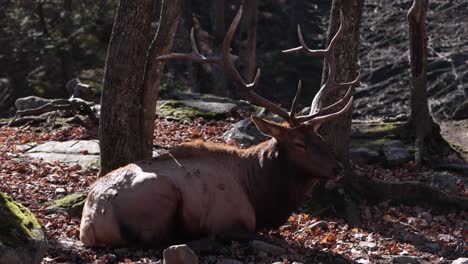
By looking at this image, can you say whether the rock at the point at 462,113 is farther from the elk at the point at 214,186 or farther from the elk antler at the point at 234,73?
the elk antler at the point at 234,73

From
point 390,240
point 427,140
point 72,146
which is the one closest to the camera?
point 390,240

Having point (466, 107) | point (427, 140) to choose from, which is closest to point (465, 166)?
point (427, 140)

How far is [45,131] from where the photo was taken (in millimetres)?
16016

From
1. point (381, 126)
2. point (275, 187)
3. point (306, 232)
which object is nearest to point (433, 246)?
point (306, 232)

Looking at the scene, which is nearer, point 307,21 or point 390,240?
point 390,240

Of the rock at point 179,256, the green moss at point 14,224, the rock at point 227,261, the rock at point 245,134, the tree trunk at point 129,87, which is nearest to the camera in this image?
the green moss at point 14,224

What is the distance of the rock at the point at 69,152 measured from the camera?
43.4ft

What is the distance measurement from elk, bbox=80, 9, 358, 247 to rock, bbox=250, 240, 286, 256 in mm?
436

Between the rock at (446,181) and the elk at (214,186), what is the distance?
450 centimetres

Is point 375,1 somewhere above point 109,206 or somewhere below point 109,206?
Result: above

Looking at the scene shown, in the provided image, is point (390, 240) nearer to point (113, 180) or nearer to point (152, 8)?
point (113, 180)

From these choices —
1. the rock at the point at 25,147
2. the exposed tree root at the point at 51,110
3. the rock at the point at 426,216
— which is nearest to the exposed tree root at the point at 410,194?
the rock at the point at 426,216

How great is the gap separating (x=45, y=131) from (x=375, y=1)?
62.4ft

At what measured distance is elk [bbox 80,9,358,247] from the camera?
26.8ft
